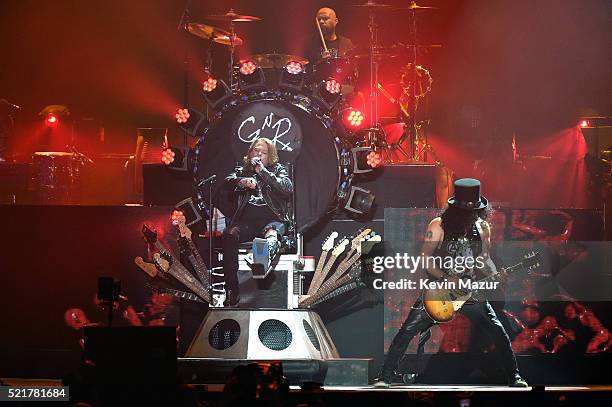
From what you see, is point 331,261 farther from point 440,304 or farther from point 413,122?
point 413,122

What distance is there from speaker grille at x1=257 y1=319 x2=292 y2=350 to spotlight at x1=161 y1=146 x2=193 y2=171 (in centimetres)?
245

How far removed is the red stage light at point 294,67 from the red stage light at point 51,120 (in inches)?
167

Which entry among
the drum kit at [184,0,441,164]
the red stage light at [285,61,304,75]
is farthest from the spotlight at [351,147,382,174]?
the red stage light at [285,61,304,75]

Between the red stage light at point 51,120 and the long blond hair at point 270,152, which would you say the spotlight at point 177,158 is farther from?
the red stage light at point 51,120

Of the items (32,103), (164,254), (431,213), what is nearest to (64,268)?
(164,254)

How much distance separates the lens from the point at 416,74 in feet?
50.4

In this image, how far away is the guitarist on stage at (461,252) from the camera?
13.6 metres

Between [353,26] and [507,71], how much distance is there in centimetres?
256

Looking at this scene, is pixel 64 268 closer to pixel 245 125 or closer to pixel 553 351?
pixel 245 125

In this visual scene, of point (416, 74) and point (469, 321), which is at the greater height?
point (416, 74)

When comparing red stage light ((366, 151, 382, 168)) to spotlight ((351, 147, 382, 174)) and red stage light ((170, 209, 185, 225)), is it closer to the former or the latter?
spotlight ((351, 147, 382, 174))

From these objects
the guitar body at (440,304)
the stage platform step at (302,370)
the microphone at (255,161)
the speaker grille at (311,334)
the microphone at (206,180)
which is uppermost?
the microphone at (255,161)

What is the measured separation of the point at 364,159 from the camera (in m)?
14.1

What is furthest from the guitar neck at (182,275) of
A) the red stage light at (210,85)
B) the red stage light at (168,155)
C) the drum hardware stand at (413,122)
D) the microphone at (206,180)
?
the drum hardware stand at (413,122)
